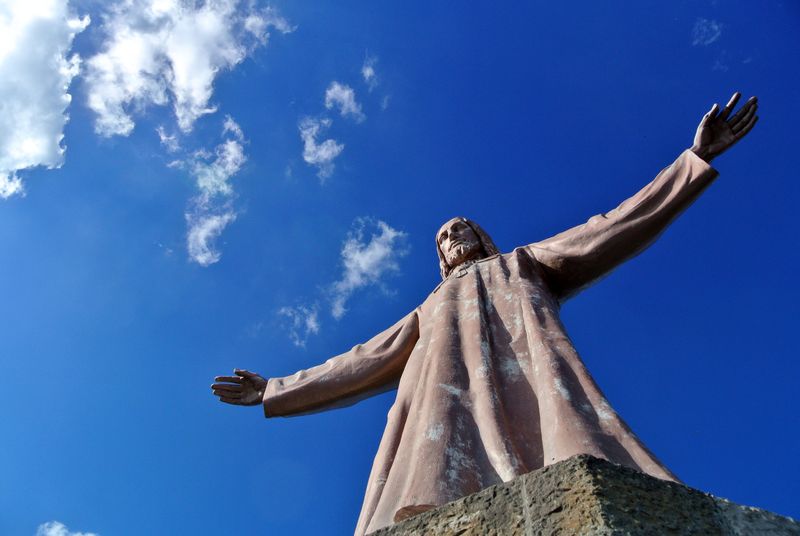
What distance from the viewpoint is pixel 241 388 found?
6.32 meters

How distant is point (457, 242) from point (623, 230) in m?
1.52

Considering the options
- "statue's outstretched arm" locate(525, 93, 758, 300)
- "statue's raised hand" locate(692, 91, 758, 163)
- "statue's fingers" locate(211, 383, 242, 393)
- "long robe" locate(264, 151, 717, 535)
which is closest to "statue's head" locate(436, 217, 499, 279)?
"long robe" locate(264, 151, 717, 535)

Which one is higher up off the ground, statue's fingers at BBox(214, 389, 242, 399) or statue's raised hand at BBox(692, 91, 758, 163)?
statue's raised hand at BBox(692, 91, 758, 163)

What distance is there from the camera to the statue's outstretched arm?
212 inches

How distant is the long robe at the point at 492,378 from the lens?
349 cm

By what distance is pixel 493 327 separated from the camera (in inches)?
191

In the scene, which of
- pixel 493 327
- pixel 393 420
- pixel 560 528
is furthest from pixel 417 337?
pixel 560 528

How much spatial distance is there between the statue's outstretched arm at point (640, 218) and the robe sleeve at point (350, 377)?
1.20 m

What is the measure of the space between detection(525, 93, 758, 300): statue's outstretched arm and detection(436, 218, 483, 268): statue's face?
2.22ft

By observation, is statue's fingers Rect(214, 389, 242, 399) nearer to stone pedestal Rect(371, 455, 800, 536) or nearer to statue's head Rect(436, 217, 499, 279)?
statue's head Rect(436, 217, 499, 279)

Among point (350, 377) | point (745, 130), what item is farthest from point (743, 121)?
point (350, 377)

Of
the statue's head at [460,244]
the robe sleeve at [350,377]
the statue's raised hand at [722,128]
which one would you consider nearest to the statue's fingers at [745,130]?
the statue's raised hand at [722,128]

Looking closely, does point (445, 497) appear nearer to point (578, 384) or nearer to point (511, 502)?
point (511, 502)

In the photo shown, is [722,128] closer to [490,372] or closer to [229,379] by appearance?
[490,372]
